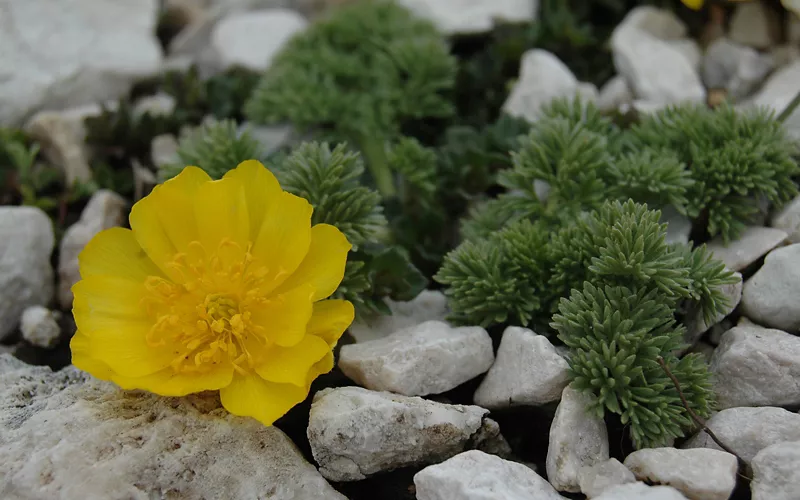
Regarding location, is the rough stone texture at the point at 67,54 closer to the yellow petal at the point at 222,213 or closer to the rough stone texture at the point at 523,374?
the yellow petal at the point at 222,213

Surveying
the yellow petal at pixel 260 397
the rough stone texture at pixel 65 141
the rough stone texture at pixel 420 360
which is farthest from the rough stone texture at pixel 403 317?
the rough stone texture at pixel 65 141

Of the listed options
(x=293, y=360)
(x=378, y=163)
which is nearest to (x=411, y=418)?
(x=293, y=360)

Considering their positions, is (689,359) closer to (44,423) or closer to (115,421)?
(115,421)

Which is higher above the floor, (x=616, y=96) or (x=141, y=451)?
(x=616, y=96)

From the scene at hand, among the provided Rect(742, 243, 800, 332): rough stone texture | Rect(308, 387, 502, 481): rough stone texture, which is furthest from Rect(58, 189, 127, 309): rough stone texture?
Rect(742, 243, 800, 332): rough stone texture

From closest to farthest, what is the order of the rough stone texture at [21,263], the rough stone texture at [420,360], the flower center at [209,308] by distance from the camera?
the flower center at [209,308] → the rough stone texture at [420,360] → the rough stone texture at [21,263]

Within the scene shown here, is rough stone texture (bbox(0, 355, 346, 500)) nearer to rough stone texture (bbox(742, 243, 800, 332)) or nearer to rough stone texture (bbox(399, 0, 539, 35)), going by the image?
rough stone texture (bbox(742, 243, 800, 332))

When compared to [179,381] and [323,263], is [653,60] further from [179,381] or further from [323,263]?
[179,381]
